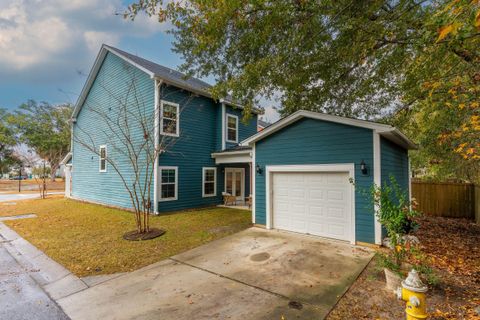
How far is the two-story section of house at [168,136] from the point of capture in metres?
10.2

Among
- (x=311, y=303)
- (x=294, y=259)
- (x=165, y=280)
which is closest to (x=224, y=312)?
(x=311, y=303)

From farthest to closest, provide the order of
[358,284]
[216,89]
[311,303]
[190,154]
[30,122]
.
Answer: [30,122] < [190,154] < [216,89] < [358,284] < [311,303]

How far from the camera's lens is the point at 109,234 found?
23.1 feet

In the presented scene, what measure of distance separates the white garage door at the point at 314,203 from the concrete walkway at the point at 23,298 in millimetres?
5760

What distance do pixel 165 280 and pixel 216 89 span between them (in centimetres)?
479

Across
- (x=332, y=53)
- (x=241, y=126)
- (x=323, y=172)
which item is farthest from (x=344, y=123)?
(x=241, y=126)

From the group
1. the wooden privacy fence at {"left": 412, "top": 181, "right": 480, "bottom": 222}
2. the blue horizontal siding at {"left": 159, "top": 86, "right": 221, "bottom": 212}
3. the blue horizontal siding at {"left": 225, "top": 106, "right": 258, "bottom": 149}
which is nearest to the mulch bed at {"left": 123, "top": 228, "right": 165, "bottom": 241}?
the blue horizontal siding at {"left": 159, "top": 86, "right": 221, "bottom": 212}

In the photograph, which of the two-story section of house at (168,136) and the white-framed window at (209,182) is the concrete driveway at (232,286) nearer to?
the two-story section of house at (168,136)

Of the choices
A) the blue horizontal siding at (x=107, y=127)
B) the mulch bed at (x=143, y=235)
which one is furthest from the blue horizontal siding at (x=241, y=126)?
the mulch bed at (x=143, y=235)

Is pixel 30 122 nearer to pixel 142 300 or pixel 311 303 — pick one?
pixel 142 300

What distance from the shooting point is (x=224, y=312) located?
10.1 ft

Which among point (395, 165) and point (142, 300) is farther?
point (395, 165)

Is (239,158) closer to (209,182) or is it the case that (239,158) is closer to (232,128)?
(209,182)

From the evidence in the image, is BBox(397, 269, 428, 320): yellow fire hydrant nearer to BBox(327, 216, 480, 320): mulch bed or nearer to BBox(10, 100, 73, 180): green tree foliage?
BBox(327, 216, 480, 320): mulch bed
